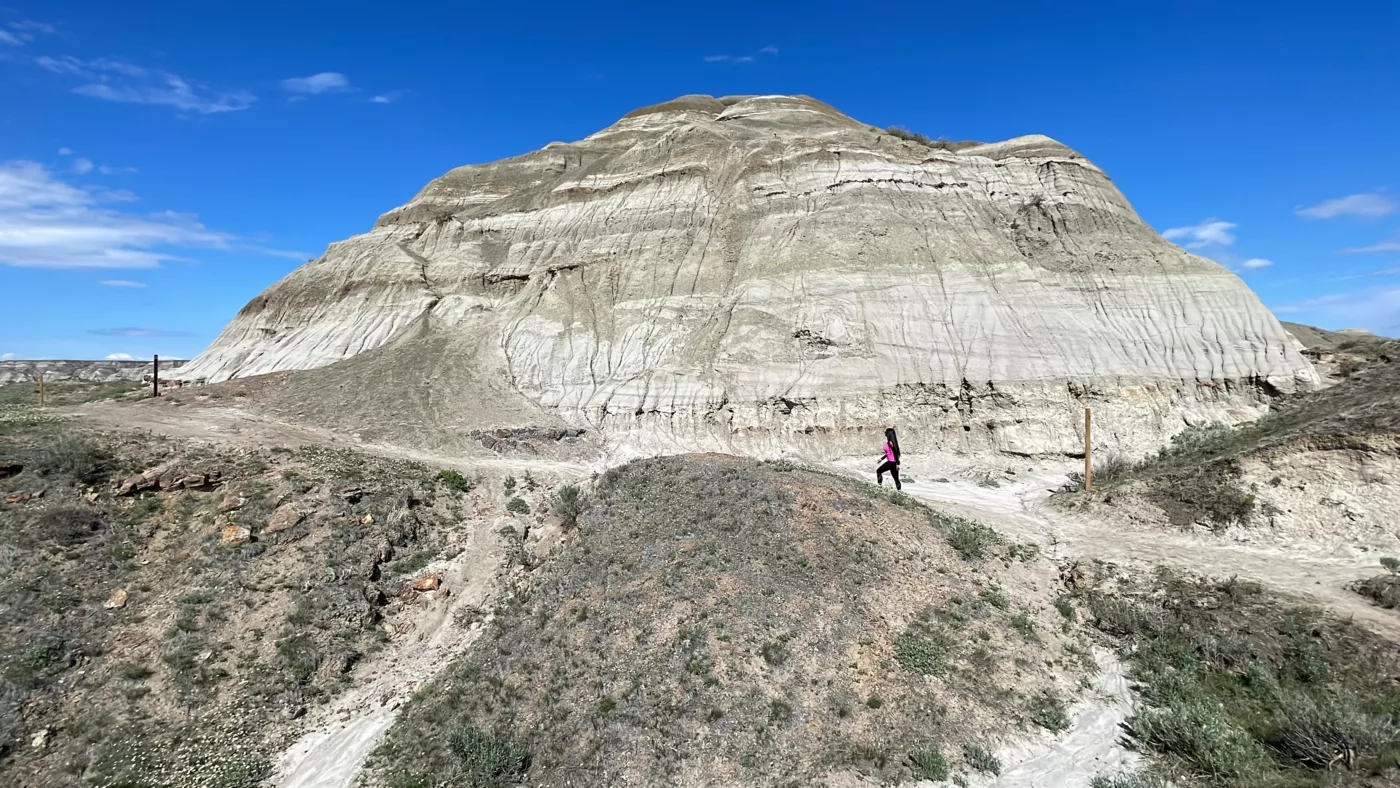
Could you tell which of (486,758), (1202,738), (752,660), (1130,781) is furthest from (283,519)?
(1202,738)

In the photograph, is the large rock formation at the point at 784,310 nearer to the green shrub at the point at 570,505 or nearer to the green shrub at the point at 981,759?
the green shrub at the point at 570,505

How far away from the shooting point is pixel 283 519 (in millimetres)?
14391

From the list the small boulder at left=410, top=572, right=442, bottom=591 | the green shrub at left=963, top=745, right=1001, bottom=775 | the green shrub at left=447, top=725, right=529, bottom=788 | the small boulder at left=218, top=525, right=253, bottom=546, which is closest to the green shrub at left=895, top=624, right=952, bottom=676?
the green shrub at left=963, top=745, right=1001, bottom=775

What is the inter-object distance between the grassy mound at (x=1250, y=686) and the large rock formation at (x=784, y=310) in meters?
13.4

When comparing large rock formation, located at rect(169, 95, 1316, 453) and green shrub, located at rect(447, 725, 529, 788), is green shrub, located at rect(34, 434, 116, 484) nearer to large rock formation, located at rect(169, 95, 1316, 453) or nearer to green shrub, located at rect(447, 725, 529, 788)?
large rock formation, located at rect(169, 95, 1316, 453)

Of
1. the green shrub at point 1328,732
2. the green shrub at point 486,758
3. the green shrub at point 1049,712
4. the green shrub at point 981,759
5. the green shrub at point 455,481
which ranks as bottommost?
the green shrub at point 486,758

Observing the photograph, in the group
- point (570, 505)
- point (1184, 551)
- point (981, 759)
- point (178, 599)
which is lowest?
point (981, 759)

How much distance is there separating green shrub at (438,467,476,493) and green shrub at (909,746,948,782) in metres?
14.2

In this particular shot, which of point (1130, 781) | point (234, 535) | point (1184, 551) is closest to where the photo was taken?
point (1130, 781)

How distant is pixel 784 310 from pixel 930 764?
21.9 metres

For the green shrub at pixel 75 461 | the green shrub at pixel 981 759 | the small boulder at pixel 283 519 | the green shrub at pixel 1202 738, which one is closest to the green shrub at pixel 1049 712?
the green shrub at pixel 1202 738

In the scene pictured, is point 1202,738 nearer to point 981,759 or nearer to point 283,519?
point 981,759

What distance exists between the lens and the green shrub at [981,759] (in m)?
7.53

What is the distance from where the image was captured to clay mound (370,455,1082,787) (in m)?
7.79
